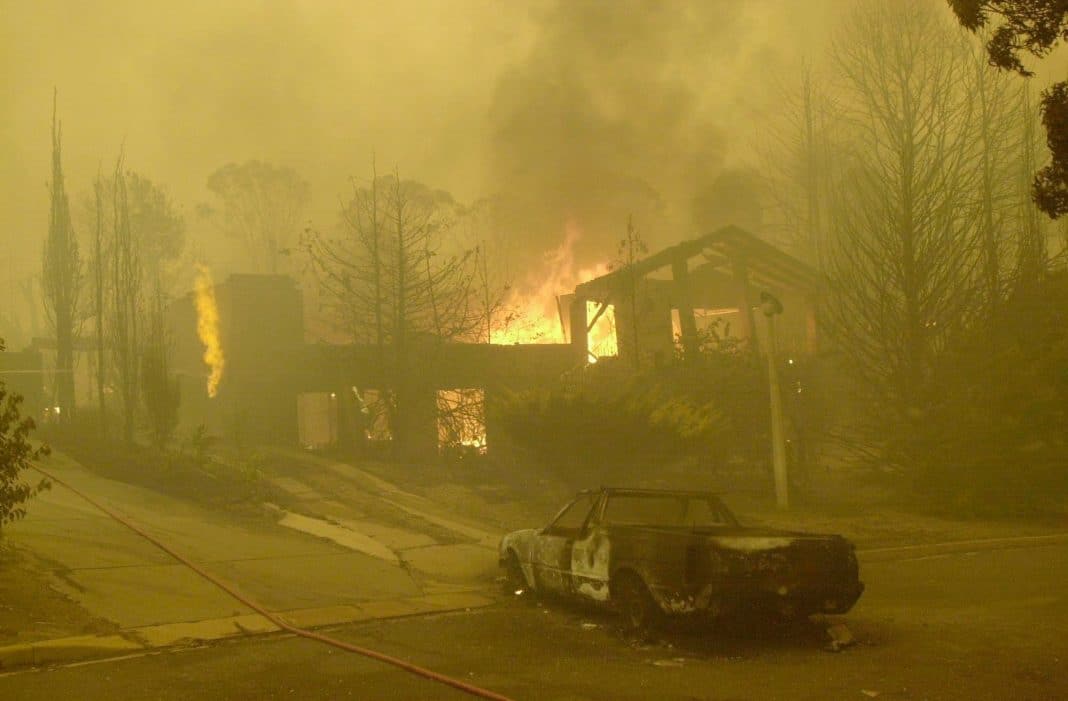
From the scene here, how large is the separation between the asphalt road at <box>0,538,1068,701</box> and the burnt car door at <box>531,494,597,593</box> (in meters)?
0.33

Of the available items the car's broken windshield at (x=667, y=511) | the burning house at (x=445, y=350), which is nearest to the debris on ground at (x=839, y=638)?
the car's broken windshield at (x=667, y=511)

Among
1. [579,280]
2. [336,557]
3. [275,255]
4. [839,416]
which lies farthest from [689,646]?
[275,255]

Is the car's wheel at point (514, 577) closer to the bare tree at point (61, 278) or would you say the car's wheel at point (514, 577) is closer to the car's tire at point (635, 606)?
the car's tire at point (635, 606)

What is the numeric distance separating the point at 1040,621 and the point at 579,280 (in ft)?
114

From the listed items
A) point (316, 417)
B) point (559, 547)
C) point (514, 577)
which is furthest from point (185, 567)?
point (316, 417)

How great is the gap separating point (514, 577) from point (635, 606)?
2.51 meters

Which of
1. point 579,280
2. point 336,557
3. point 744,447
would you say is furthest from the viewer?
point 579,280

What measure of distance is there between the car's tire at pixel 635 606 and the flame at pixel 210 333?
83.0 feet

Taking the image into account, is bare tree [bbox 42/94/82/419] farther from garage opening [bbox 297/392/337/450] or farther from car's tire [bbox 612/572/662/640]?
car's tire [bbox 612/572/662/640]

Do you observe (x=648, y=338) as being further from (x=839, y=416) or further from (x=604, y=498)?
(x=604, y=498)

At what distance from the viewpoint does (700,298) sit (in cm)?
3119

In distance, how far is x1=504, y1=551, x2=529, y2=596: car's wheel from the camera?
416 inches

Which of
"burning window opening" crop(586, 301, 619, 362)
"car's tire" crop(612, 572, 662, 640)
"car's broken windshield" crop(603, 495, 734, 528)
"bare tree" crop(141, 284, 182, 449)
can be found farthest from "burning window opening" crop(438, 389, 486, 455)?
"car's tire" crop(612, 572, 662, 640)

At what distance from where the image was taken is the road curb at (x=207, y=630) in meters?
7.67
